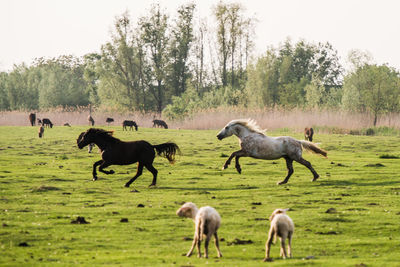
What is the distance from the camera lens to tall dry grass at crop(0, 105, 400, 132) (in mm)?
54750

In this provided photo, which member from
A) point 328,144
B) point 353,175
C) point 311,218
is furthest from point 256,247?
point 328,144

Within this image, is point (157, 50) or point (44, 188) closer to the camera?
→ point (44, 188)

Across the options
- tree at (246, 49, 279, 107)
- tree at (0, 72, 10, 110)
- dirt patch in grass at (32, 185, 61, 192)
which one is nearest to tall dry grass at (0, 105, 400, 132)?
tree at (246, 49, 279, 107)

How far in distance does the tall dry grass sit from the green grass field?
77.2 ft

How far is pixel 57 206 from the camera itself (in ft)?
55.1

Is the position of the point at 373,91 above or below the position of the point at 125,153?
above

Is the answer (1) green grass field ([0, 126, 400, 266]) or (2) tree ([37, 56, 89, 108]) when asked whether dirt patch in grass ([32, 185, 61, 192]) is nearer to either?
(1) green grass field ([0, 126, 400, 266])

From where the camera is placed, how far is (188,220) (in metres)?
14.8

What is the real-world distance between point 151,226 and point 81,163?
53.4 ft

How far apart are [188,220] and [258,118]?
43.9 m

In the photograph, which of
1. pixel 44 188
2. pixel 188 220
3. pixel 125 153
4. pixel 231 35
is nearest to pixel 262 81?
pixel 231 35

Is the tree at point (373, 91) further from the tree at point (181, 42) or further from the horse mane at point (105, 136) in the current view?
the horse mane at point (105, 136)

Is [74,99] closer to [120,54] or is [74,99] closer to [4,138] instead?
[120,54]

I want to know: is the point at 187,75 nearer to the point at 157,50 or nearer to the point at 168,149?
the point at 157,50
